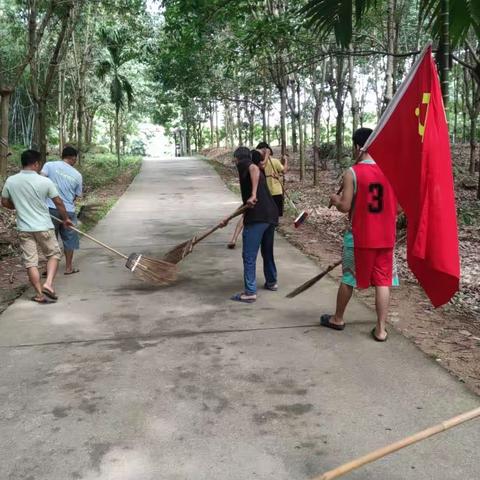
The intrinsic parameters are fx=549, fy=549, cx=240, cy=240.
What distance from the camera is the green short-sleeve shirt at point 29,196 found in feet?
18.6

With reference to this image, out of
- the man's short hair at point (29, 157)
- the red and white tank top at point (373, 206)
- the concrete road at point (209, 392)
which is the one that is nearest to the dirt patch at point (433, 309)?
the concrete road at point (209, 392)

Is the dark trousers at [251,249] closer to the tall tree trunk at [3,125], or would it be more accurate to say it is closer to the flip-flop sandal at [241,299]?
the flip-flop sandal at [241,299]

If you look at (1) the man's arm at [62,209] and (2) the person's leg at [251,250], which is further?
(1) the man's arm at [62,209]

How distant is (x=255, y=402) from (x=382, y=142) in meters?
2.02

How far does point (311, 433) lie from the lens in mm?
3125

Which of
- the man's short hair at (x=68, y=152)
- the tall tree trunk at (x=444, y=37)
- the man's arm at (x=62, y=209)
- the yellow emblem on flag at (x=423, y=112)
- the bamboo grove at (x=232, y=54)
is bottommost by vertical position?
the man's arm at (x=62, y=209)

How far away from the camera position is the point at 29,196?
570 cm

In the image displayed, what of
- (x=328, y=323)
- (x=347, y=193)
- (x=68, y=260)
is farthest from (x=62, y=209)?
(x=347, y=193)

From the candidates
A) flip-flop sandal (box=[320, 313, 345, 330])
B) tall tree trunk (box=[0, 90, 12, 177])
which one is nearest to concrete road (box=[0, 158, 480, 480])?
flip-flop sandal (box=[320, 313, 345, 330])

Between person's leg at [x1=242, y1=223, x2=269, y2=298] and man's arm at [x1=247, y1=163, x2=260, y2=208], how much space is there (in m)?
0.24

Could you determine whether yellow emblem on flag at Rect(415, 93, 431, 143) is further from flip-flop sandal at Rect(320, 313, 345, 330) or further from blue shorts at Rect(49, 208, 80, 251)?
blue shorts at Rect(49, 208, 80, 251)

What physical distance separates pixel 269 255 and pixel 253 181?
889mm

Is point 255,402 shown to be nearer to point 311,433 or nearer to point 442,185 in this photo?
point 311,433

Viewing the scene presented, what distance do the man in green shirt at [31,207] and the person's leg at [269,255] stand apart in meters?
2.28
